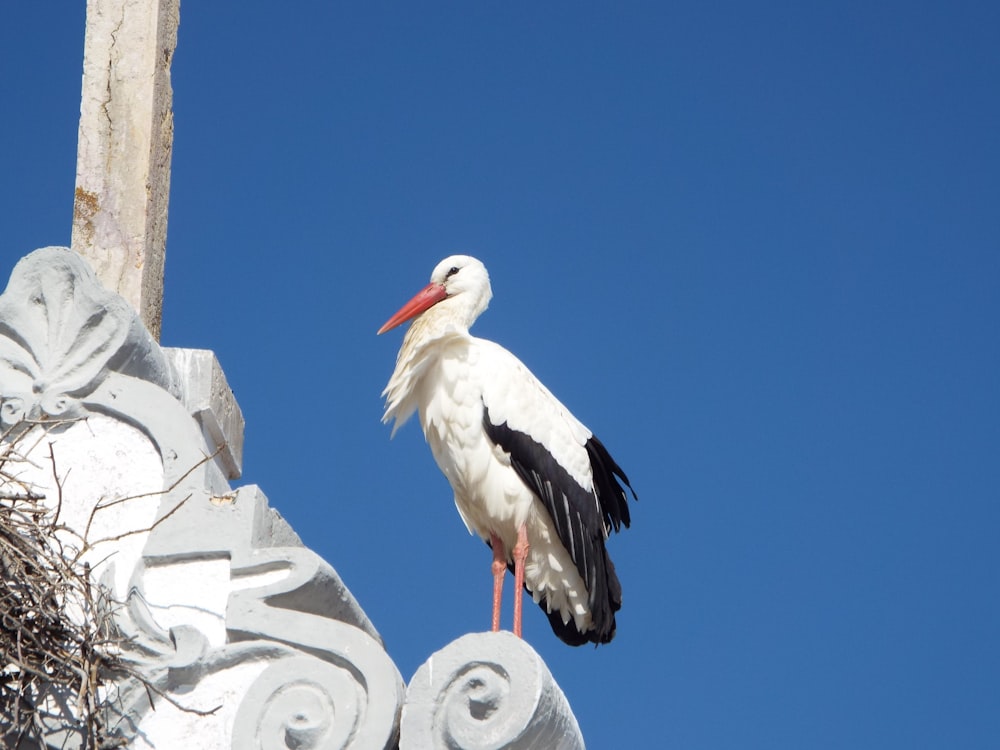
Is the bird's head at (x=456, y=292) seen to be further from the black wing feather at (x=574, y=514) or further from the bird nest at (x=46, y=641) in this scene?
the bird nest at (x=46, y=641)

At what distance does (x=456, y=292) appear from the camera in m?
8.06

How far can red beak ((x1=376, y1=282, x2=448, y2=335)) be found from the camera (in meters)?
8.02

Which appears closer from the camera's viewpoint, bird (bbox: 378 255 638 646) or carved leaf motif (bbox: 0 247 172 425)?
carved leaf motif (bbox: 0 247 172 425)

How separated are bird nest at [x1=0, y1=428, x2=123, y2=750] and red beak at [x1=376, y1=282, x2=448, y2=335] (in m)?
3.02

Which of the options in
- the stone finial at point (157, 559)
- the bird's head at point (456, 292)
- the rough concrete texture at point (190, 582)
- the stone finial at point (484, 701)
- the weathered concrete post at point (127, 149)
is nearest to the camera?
the stone finial at point (484, 701)

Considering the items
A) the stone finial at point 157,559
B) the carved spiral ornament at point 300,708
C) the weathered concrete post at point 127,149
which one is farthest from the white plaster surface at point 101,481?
the weathered concrete post at point 127,149

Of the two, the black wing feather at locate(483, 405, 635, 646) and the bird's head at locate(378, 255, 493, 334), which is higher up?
the bird's head at locate(378, 255, 493, 334)

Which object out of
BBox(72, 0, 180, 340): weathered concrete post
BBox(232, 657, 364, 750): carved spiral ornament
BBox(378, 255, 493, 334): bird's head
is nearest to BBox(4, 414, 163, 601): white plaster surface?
BBox(232, 657, 364, 750): carved spiral ornament

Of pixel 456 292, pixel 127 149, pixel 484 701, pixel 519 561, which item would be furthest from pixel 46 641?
pixel 456 292

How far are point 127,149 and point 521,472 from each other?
74.1 inches

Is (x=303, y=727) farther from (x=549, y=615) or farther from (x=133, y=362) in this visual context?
(x=549, y=615)

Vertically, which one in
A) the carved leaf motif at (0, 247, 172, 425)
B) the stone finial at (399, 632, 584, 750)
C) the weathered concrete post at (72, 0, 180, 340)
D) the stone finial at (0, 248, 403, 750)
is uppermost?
the weathered concrete post at (72, 0, 180, 340)

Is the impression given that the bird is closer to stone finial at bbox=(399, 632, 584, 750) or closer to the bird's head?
the bird's head

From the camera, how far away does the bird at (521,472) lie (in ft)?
24.1
